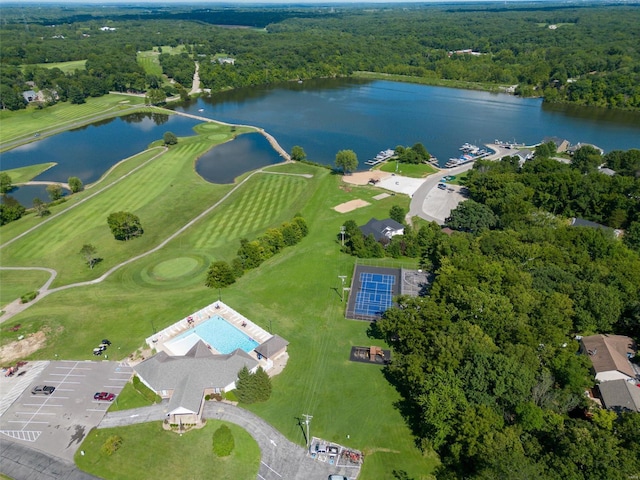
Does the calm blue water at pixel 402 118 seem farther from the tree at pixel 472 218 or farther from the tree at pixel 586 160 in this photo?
the tree at pixel 472 218

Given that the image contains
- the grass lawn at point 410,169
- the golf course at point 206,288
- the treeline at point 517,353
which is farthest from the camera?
the grass lawn at point 410,169

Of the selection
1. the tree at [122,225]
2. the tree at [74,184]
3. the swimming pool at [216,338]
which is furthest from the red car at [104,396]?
the tree at [74,184]

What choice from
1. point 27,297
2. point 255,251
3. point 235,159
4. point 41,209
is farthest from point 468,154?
point 27,297

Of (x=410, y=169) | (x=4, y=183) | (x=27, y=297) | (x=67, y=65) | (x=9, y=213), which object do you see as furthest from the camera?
(x=67, y=65)

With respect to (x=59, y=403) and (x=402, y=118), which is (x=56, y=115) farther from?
(x=59, y=403)

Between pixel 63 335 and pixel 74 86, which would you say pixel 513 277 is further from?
pixel 74 86

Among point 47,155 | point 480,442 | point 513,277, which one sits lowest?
point 47,155

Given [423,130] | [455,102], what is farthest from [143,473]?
[455,102]
